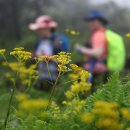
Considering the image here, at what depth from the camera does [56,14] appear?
16703 millimetres

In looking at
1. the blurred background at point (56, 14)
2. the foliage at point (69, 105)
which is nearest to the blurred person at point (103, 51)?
the foliage at point (69, 105)

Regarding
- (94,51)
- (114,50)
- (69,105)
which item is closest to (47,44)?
(94,51)

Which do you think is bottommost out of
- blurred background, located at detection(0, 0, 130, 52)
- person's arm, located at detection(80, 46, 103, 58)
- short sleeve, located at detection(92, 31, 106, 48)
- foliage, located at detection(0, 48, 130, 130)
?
foliage, located at detection(0, 48, 130, 130)

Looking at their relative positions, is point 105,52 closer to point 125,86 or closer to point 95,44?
point 95,44

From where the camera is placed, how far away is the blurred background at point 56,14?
1561 cm

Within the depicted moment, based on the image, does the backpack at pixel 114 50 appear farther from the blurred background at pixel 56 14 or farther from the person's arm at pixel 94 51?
the blurred background at pixel 56 14

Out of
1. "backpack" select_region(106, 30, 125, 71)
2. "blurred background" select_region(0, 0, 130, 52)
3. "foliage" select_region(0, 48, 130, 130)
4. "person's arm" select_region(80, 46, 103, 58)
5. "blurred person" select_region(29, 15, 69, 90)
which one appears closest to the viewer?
"foliage" select_region(0, 48, 130, 130)

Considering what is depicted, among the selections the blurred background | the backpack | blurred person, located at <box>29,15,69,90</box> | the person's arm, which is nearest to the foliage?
the person's arm

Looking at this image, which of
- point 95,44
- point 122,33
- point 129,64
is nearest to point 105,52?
point 95,44

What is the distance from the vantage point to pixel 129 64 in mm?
13055

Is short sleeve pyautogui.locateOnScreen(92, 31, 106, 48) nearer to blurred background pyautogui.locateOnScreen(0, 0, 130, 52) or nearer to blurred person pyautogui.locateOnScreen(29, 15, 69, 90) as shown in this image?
blurred person pyautogui.locateOnScreen(29, 15, 69, 90)

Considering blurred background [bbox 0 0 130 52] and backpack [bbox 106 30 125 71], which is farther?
blurred background [bbox 0 0 130 52]

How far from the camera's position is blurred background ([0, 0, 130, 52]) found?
615 inches

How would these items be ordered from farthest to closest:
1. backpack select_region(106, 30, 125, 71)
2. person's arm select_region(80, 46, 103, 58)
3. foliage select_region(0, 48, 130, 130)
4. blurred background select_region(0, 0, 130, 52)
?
blurred background select_region(0, 0, 130, 52) → backpack select_region(106, 30, 125, 71) → person's arm select_region(80, 46, 103, 58) → foliage select_region(0, 48, 130, 130)
